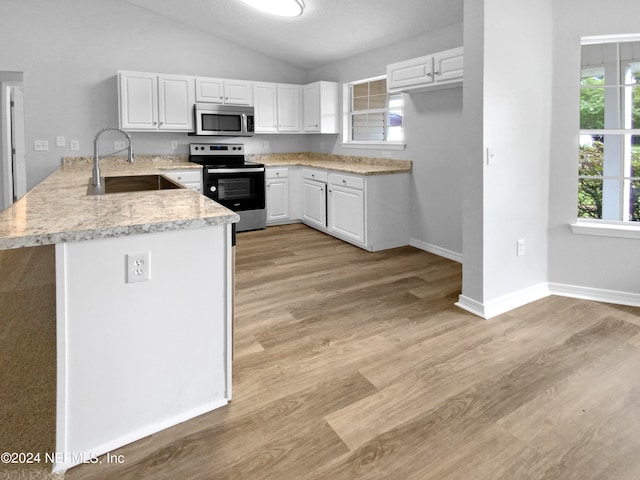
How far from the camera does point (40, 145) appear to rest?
15.8ft

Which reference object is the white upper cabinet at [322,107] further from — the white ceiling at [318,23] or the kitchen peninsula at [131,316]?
the kitchen peninsula at [131,316]

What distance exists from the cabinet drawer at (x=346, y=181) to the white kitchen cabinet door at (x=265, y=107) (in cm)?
135

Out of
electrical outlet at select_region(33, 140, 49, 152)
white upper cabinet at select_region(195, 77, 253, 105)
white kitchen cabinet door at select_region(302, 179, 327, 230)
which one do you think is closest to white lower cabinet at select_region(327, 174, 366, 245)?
white kitchen cabinet door at select_region(302, 179, 327, 230)

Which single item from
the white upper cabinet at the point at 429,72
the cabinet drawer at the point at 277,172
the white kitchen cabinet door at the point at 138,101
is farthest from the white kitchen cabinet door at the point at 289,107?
the white upper cabinet at the point at 429,72

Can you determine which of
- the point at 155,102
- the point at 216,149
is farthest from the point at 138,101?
the point at 216,149

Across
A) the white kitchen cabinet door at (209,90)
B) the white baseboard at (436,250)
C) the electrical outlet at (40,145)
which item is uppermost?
the white kitchen cabinet door at (209,90)

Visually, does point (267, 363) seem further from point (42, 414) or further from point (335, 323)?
point (42, 414)

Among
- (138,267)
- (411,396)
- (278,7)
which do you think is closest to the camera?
(138,267)

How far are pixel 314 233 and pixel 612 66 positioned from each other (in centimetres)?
337

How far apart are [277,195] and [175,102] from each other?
1658mm

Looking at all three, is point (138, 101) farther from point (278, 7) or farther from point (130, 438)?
point (130, 438)

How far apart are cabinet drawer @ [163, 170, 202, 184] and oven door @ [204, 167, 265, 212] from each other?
10 centimetres

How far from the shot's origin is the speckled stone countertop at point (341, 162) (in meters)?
4.58

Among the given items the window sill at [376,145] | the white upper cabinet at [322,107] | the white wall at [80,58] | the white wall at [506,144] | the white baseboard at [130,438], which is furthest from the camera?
the white upper cabinet at [322,107]
